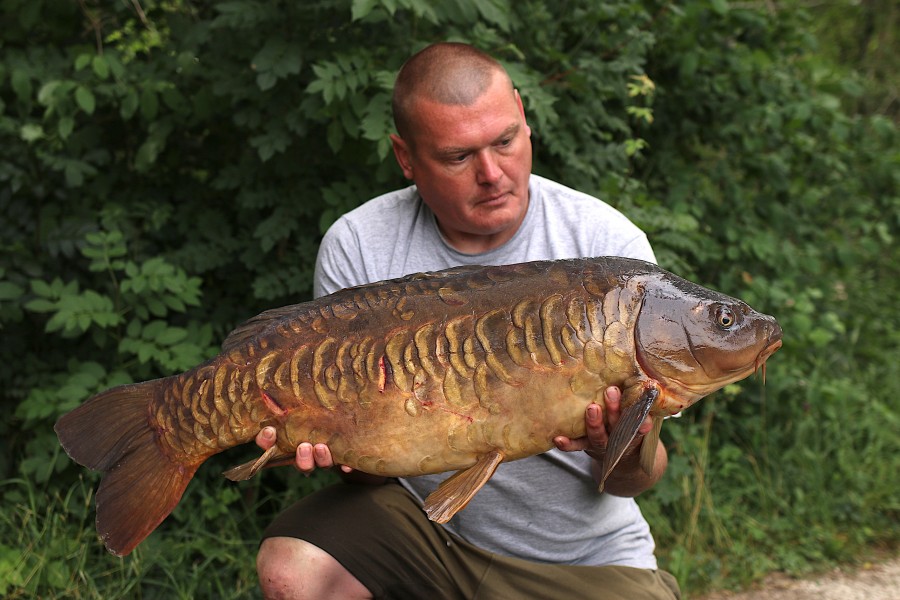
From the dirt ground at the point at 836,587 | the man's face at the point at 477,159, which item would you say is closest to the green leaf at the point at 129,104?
the man's face at the point at 477,159

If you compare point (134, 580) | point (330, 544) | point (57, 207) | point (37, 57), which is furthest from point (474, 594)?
point (37, 57)

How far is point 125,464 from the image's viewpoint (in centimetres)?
172

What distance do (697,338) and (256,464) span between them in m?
0.78

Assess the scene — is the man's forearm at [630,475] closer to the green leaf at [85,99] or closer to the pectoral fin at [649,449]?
the pectoral fin at [649,449]

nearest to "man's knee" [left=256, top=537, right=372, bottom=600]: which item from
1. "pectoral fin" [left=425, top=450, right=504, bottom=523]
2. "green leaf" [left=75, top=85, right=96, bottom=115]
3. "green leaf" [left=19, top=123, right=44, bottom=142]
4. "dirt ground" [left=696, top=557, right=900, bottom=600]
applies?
"pectoral fin" [left=425, top=450, right=504, bottom=523]

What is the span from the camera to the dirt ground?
2799mm

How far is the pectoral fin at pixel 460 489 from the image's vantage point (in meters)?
1.59

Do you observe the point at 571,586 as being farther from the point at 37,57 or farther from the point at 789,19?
the point at 789,19

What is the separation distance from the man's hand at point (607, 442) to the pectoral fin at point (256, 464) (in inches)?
19.4

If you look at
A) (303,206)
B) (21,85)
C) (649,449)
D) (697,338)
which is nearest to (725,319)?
(697,338)

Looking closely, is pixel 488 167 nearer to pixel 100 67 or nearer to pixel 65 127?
pixel 100 67

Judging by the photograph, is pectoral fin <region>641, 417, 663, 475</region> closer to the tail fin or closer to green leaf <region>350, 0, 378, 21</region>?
the tail fin

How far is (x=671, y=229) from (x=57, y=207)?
77.1 inches

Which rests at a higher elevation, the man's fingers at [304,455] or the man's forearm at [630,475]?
the man's fingers at [304,455]
